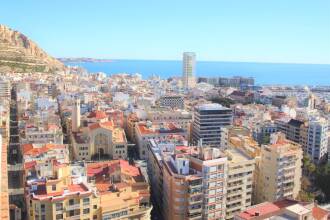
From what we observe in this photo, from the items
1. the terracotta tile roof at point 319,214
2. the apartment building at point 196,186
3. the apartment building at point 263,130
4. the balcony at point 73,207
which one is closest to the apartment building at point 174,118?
the apartment building at point 263,130

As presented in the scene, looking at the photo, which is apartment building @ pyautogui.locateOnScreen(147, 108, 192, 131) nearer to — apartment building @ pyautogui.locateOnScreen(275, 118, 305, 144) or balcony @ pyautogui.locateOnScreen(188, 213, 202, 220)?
apartment building @ pyautogui.locateOnScreen(275, 118, 305, 144)

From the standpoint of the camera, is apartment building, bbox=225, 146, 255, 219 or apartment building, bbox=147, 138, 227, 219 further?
apartment building, bbox=225, 146, 255, 219

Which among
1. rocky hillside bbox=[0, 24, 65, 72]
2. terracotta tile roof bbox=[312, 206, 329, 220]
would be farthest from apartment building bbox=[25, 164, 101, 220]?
rocky hillside bbox=[0, 24, 65, 72]

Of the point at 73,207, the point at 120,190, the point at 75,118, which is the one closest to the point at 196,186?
the point at 120,190

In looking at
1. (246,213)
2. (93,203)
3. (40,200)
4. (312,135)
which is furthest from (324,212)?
(312,135)

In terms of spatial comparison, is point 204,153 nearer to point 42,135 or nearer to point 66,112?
point 42,135
